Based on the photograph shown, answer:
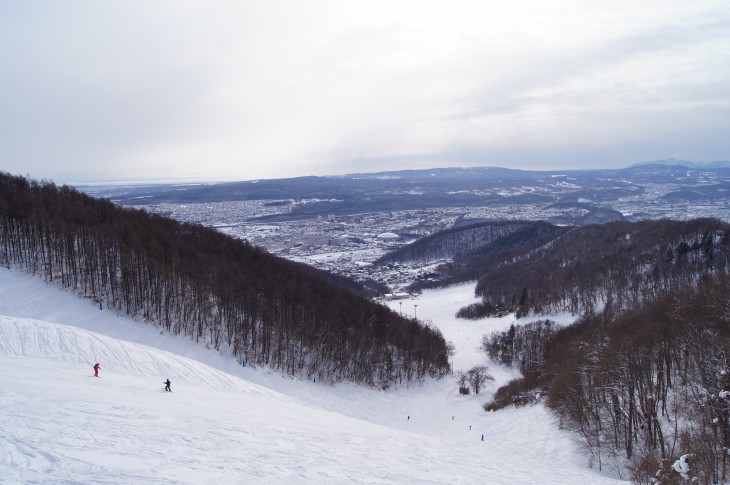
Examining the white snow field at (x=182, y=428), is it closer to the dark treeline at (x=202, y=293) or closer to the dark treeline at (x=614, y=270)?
the dark treeline at (x=202, y=293)

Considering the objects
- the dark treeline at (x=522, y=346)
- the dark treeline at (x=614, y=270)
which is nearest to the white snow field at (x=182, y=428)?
the dark treeline at (x=522, y=346)

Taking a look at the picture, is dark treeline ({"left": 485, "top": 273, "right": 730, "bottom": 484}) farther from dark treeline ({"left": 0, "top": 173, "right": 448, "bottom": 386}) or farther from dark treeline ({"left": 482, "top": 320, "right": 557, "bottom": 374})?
dark treeline ({"left": 482, "top": 320, "right": 557, "bottom": 374})

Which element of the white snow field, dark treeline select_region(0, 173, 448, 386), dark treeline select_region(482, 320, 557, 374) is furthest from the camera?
dark treeline select_region(482, 320, 557, 374)

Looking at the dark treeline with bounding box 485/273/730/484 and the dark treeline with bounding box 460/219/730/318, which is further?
the dark treeline with bounding box 460/219/730/318

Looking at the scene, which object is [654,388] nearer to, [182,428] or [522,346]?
[182,428]

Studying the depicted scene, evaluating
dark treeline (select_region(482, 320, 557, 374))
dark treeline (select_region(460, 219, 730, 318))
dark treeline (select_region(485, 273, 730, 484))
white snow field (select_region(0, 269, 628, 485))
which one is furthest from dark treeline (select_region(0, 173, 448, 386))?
dark treeline (select_region(460, 219, 730, 318))

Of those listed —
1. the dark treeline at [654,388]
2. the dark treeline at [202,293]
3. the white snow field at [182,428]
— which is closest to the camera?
the white snow field at [182,428]

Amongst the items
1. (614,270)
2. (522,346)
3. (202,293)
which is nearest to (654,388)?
(522,346)

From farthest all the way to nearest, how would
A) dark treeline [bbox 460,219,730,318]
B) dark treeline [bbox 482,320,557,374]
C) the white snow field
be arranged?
dark treeline [bbox 460,219,730,318], dark treeline [bbox 482,320,557,374], the white snow field
